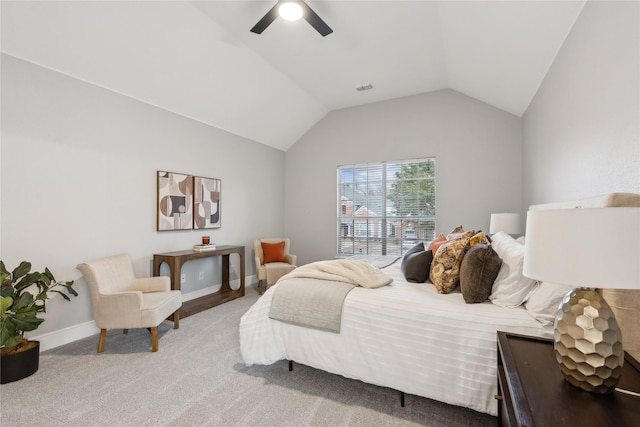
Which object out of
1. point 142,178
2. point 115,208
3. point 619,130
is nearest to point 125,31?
point 142,178

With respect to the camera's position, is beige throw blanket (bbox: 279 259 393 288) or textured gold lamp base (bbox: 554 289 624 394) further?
beige throw blanket (bbox: 279 259 393 288)

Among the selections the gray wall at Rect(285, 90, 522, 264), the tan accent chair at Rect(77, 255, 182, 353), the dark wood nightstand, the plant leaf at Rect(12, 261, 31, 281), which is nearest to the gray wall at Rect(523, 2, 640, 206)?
the dark wood nightstand

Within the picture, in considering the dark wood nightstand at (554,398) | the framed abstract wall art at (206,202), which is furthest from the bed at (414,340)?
the framed abstract wall art at (206,202)

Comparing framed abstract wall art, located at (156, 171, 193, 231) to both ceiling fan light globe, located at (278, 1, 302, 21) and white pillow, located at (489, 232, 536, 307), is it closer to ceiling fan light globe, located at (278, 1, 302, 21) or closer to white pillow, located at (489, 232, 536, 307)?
ceiling fan light globe, located at (278, 1, 302, 21)

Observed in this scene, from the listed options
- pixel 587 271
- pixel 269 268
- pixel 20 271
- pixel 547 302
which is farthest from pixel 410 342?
pixel 269 268

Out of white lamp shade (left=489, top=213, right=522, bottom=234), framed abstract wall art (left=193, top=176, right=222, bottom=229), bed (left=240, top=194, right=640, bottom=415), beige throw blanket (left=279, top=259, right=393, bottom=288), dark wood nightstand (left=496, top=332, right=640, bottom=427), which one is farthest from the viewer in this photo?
framed abstract wall art (left=193, top=176, right=222, bottom=229)

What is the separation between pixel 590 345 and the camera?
36.2 inches

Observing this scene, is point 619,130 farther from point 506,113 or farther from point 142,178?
point 142,178

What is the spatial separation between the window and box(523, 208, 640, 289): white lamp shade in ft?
12.8

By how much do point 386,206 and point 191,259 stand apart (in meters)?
3.27

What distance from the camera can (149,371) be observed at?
230 centimetres

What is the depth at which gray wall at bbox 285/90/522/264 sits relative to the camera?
424 cm

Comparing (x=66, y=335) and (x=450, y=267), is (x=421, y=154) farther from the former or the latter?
(x=66, y=335)

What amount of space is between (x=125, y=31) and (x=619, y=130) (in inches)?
151
